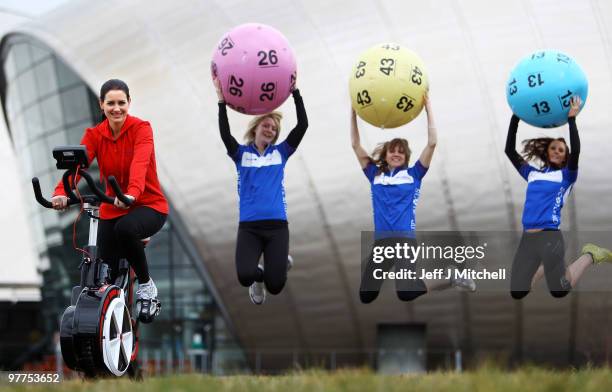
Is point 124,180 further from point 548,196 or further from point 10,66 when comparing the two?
point 10,66

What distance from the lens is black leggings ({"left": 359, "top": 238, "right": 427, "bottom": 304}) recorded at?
1008 cm

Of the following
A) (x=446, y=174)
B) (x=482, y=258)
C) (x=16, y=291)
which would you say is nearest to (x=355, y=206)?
(x=446, y=174)

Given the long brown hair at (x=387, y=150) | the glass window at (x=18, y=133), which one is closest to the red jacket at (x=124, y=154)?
the long brown hair at (x=387, y=150)

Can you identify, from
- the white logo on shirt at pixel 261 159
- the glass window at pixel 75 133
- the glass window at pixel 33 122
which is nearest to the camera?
the white logo on shirt at pixel 261 159

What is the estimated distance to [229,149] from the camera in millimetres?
9922

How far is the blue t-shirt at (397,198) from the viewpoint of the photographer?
10.2 meters

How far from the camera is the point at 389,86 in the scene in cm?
984

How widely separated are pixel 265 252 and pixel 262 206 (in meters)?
0.49

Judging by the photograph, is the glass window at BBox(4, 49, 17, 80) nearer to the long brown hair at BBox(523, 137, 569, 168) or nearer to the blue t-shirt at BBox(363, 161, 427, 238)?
the blue t-shirt at BBox(363, 161, 427, 238)

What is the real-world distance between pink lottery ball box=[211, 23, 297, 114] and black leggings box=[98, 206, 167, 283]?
1675mm

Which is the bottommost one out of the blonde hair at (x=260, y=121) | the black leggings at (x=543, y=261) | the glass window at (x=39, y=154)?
the black leggings at (x=543, y=261)

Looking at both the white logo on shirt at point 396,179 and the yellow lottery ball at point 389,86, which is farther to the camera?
the white logo on shirt at point 396,179

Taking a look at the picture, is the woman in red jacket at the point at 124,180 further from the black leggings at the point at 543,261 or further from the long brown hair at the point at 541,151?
the long brown hair at the point at 541,151

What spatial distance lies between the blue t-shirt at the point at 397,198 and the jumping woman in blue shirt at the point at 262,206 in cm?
111
